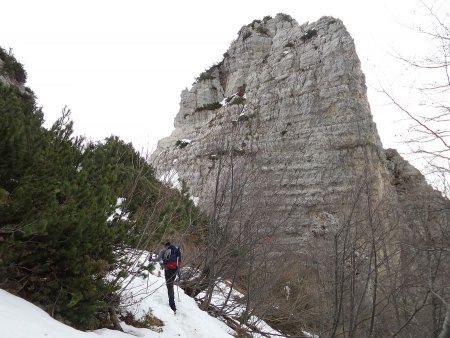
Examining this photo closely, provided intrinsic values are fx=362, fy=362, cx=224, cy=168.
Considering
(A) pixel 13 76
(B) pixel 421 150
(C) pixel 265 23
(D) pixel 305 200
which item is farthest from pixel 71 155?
(C) pixel 265 23

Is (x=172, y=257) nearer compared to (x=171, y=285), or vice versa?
(x=171, y=285)

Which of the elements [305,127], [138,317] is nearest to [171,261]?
[138,317]

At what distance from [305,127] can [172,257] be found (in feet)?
56.5

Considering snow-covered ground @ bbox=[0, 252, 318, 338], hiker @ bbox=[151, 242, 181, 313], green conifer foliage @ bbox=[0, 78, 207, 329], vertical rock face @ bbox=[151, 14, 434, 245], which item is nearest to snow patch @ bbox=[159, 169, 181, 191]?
hiker @ bbox=[151, 242, 181, 313]

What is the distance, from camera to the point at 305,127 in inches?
906

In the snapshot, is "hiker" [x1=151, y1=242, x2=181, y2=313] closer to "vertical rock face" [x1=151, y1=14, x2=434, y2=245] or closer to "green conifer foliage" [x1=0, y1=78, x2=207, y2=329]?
"green conifer foliage" [x1=0, y1=78, x2=207, y2=329]

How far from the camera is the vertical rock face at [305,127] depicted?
66.9 ft

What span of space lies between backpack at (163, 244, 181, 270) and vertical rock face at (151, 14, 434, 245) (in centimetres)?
1019

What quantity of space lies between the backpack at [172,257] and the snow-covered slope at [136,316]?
0.43m

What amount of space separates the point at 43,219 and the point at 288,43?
2674cm

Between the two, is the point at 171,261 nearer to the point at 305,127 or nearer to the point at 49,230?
the point at 49,230

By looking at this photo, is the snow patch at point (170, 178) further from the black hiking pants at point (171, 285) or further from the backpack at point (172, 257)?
the black hiking pants at point (171, 285)

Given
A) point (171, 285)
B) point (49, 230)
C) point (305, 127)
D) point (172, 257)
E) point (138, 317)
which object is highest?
point (305, 127)

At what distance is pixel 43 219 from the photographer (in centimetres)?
391
